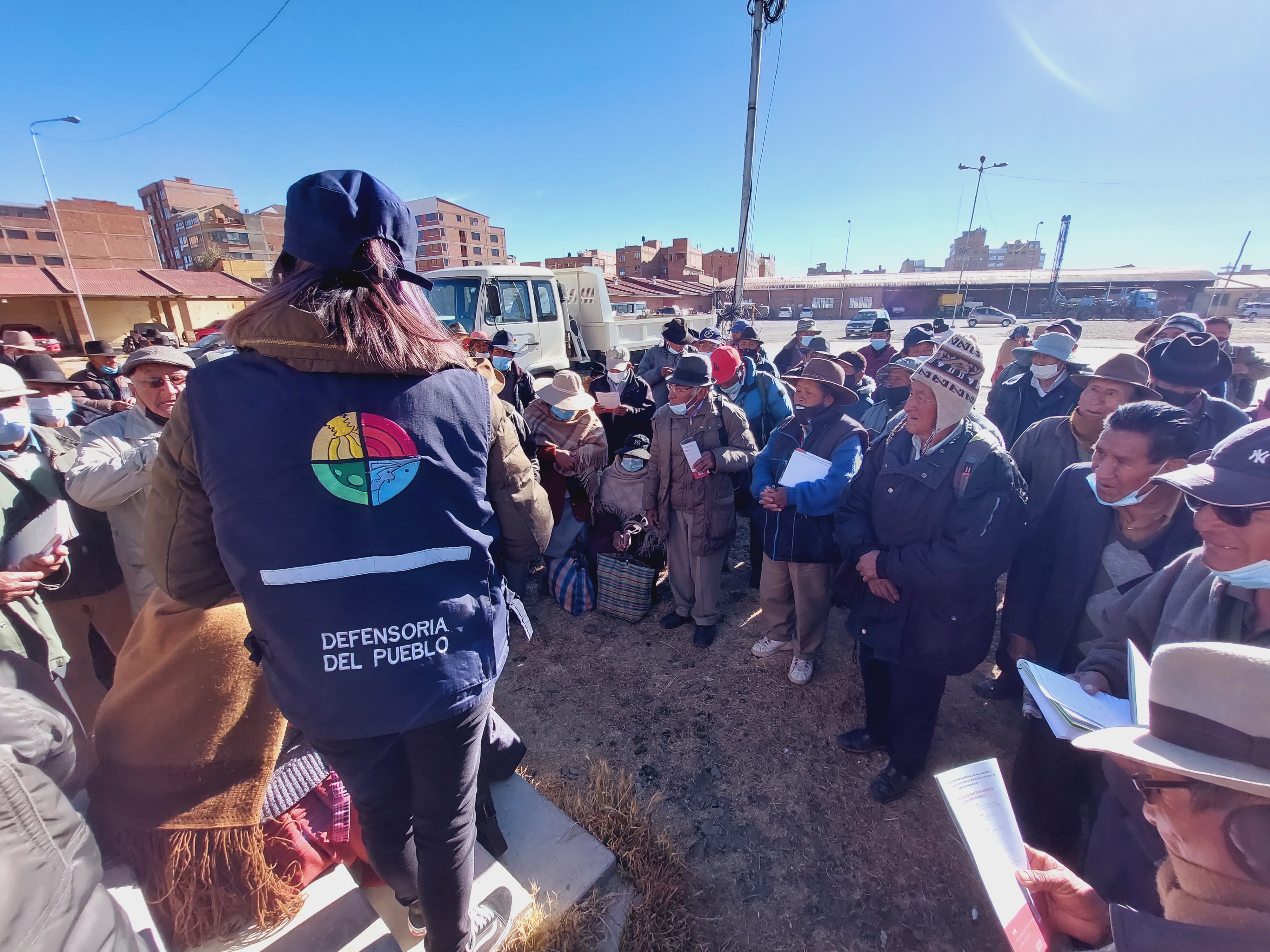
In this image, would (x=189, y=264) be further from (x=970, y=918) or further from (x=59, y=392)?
(x=970, y=918)

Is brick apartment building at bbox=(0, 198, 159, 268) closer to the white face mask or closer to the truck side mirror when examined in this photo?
the truck side mirror

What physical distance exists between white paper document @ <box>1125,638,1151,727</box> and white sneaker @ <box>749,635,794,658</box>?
2.24 meters

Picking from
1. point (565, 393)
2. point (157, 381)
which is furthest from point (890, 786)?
point (157, 381)

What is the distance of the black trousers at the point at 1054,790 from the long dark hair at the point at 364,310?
243cm

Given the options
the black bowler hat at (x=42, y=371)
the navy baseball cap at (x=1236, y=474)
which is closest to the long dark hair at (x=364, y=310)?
the navy baseball cap at (x=1236, y=474)

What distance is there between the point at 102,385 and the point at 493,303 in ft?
14.3

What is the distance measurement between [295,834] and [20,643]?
1.21 metres

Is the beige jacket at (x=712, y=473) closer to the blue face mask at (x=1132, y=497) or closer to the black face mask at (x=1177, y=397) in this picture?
the blue face mask at (x=1132, y=497)

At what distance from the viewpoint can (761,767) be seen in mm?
2568

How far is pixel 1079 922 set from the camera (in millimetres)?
1071

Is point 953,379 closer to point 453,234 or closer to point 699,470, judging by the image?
point 699,470

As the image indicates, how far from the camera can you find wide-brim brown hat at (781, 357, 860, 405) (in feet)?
9.34

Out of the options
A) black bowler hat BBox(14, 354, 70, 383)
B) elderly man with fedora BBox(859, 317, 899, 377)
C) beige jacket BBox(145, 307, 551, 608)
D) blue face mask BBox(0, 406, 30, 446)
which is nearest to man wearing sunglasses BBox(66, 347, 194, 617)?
blue face mask BBox(0, 406, 30, 446)

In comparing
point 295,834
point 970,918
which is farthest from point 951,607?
point 295,834
